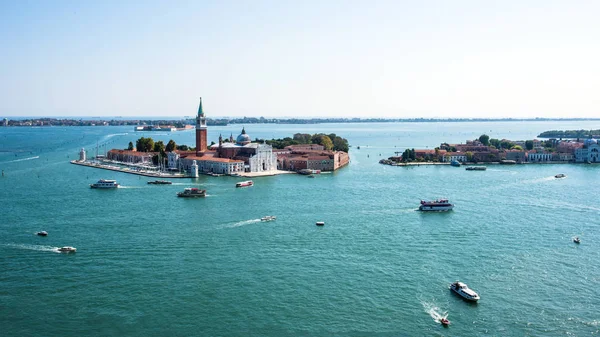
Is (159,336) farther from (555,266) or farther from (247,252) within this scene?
(555,266)

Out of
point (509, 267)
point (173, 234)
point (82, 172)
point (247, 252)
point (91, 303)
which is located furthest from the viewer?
point (82, 172)

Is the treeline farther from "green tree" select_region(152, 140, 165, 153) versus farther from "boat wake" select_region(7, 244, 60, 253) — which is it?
"boat wake" select_region(7, 244, 60, 253)

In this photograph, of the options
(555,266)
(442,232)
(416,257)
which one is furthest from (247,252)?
(555,266)

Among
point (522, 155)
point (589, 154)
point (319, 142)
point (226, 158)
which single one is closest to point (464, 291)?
point (226, 158)

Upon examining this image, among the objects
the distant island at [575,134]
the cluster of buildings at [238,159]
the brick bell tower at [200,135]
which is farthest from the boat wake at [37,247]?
the distant island at [575,134]

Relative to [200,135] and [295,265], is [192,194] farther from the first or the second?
[200,135]

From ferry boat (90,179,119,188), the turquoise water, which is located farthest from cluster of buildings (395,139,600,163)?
ferry boat (90,179,119,188)
